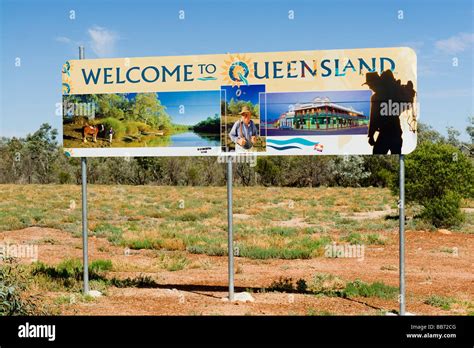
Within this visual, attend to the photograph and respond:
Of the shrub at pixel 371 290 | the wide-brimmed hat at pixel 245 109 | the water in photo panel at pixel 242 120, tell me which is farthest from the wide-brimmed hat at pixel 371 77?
the shrub at pixel 371 290

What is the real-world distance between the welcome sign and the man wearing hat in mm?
16

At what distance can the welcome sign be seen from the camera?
26.0 ft

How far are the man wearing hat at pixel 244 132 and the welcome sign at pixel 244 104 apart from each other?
0.02m

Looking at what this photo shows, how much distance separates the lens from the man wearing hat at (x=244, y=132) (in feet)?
27.6

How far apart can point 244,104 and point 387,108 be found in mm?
2141

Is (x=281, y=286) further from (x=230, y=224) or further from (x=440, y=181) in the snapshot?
(x=440, y=181)

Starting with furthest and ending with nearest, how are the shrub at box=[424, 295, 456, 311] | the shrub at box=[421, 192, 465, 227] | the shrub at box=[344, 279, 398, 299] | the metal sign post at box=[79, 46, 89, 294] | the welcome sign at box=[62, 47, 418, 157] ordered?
the shrub at box=[421, 192, 465, 227] → the shrub at box=[344, 279, 398, 299] → the metal sign post at box=[79, 46, 89, 294] → the shrub at box=[424, 295, 456, 311] → the welcome sign at box=[62, 47, 418, 157]

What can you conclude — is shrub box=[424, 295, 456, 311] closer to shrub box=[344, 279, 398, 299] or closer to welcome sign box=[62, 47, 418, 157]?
shrub box=[344, 279, 398, 299]

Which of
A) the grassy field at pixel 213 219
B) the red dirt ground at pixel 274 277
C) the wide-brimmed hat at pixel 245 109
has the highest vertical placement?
the wide-brimmed hat at pixel 245 109

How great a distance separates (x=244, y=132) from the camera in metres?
8.41

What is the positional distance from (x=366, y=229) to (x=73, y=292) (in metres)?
13.3

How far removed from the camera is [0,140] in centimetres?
8056

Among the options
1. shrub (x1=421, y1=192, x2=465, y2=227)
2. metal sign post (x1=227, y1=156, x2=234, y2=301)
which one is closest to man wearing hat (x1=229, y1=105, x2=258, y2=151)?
metal sign post (x1=227, y1=156, x2=234, y2=301)

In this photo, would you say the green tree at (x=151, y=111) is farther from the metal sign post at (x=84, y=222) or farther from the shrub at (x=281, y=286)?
the shrub at (x=281, y=286)
